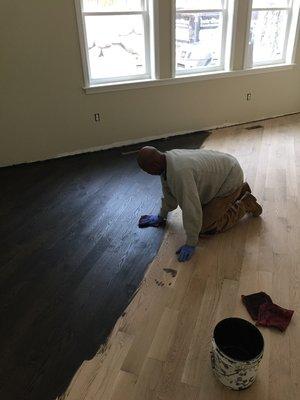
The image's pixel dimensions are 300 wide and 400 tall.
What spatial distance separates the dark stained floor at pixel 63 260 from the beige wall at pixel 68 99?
1.21 ft

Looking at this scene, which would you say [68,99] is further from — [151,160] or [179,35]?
[151,160]

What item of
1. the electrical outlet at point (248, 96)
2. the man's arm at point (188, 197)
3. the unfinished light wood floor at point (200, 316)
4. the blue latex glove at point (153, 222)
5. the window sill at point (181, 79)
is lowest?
the unfinished light wood floor at point (200, 316)

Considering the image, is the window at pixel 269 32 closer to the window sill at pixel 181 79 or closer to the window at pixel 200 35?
the window sill at pixel 181 79

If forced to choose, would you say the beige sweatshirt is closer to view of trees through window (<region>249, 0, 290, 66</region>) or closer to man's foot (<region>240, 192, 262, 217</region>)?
man's foot (<region>240, 192, 262, 217</region>)

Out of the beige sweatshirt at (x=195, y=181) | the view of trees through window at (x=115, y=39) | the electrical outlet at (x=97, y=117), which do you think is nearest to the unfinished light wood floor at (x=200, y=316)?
the beige sweatshirt at (x=195, y=181)

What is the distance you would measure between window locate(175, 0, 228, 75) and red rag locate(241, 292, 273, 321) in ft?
10.2

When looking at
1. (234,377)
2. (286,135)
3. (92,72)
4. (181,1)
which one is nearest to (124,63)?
(92,72)

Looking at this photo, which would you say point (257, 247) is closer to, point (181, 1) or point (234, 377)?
point (234, 377)

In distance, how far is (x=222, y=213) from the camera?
2.32 metres

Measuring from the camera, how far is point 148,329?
170 centimetres

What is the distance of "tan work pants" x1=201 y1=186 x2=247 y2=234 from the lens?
2.29 metres

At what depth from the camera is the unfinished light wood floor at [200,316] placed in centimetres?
143

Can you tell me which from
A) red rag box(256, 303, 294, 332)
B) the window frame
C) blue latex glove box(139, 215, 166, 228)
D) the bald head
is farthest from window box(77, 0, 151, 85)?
red rag box(256, 303, 294, 332)

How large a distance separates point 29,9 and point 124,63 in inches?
44.1
